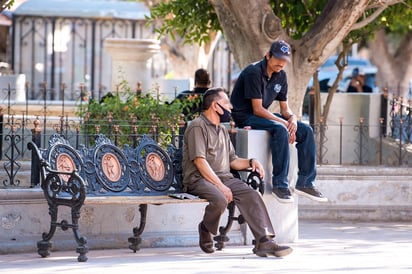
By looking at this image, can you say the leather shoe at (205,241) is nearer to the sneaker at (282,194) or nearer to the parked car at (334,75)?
the sneaker at (282,194)

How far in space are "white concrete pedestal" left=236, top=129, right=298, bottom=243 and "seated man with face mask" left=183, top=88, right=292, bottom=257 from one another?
38cm

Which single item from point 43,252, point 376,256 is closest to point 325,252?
point 376,256

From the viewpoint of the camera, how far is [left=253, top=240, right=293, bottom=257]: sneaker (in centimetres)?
1012

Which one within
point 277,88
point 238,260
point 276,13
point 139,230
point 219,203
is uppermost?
point 276,13

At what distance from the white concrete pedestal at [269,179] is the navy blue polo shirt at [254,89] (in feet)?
0.67

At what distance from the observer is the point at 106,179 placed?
1034cm

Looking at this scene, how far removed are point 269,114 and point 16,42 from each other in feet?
58.9

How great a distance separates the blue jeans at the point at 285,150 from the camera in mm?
10625

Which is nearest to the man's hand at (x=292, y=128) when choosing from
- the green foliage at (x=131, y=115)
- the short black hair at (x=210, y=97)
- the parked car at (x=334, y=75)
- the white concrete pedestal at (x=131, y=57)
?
the short black hair at (x=210, y=97)

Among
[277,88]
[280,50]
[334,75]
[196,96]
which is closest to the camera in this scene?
[280,50]

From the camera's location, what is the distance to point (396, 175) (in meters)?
14.0

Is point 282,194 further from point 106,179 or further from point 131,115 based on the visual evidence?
point 131,115

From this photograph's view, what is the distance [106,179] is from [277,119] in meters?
1.75

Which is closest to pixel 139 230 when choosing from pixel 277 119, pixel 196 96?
pixel 277 119
